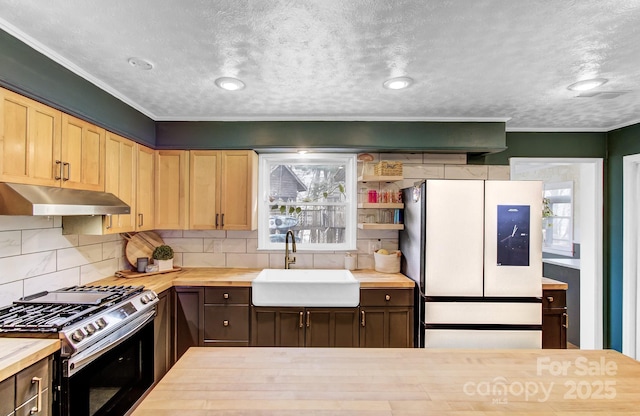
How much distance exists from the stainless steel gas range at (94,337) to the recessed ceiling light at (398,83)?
2.17m

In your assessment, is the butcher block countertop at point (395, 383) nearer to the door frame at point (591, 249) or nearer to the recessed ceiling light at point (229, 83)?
the recessed ceiling light at point (229, 83)

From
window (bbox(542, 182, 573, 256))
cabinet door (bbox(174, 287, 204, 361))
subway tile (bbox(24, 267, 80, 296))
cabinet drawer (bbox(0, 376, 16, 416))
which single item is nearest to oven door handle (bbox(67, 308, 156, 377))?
cabinet drawer (bbox(0, 376, 16, 416))

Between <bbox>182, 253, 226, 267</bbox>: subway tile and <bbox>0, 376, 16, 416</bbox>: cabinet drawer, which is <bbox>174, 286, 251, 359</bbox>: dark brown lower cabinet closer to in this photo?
<bbox>182, 253, 226, 267</bbox>: subway tile

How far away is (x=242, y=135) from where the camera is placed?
118 inches

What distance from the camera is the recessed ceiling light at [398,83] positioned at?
82.0 inches

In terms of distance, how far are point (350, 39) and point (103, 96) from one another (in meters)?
1.77

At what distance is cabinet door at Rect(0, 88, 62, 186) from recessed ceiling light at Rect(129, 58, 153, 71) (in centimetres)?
52

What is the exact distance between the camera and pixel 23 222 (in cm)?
203

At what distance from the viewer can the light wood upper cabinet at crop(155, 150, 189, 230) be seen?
303 centimetres

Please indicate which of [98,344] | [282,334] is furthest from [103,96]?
[282,334]

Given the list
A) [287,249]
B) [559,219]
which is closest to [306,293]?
[287,249]

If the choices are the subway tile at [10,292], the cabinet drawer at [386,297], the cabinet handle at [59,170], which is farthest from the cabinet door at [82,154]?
the cabinet drawer at [386,297]

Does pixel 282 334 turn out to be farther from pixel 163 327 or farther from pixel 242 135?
pixel 242 135

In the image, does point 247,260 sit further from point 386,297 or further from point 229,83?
point 229,83
